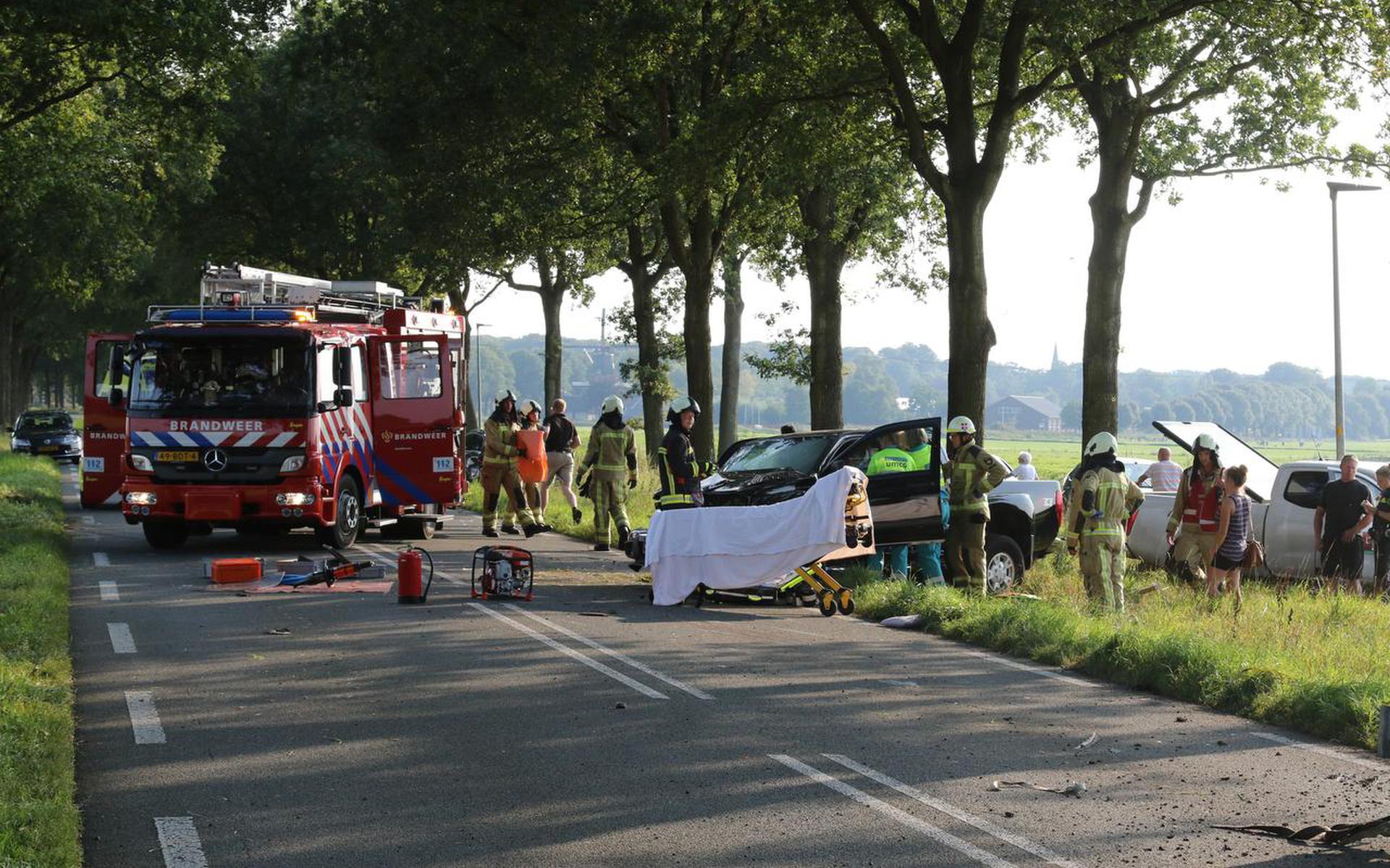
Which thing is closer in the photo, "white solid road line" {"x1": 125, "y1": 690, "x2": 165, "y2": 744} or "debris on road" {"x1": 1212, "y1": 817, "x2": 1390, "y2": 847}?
"debris on road" {"x1": 1212, "y1": 817, "x2": 1390, "y2": 847}

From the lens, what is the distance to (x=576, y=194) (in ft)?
103

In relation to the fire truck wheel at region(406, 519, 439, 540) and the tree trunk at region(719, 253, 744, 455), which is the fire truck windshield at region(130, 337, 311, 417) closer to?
the fire truck wheel at region(406, 519, 439, 540)

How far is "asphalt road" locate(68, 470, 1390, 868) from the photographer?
6566 mm

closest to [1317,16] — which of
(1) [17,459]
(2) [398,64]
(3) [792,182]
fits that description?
(3) [792,182]

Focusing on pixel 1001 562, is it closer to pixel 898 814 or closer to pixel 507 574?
pixel 507 574

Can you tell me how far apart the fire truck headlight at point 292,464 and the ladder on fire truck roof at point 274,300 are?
5.85ft

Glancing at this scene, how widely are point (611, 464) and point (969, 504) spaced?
6.12m

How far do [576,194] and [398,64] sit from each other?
17.3ft

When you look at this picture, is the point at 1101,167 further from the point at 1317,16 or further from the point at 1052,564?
the point at 1052,564

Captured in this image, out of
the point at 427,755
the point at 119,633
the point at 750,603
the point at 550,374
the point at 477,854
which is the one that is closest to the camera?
the point at 477,854

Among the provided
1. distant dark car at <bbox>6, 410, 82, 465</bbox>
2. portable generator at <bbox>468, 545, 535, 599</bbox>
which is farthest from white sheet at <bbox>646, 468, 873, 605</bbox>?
distant dark car at <bbox>6, 410, 82, 465</bbox>

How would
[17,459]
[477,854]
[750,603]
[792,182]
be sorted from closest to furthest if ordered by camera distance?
1. [477,854]
2. [750,603]
3. [792,182]
4. [17,459]

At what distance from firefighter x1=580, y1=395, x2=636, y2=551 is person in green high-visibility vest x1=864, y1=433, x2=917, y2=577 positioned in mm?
4721

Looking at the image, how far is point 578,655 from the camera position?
457 inches
